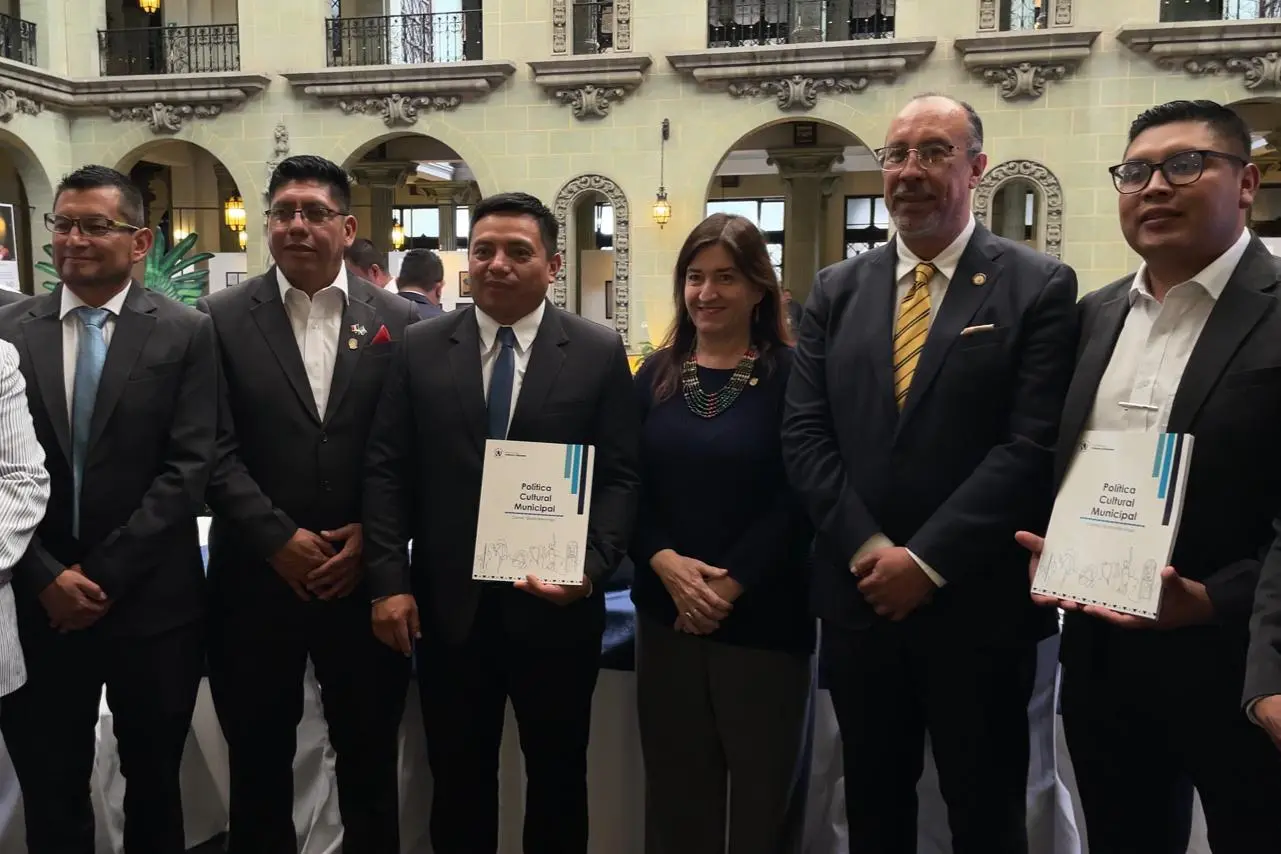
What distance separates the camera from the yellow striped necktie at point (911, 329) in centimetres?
208

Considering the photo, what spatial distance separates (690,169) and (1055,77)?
4323 millimetres

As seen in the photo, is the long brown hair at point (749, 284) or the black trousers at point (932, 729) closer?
the black trousers at point (932, 729)

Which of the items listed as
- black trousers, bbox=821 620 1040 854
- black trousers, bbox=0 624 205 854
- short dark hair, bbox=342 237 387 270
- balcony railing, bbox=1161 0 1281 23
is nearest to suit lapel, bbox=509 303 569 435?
black trousers, bbox=821 620 1040 854

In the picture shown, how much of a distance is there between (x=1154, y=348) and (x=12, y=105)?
1429cm

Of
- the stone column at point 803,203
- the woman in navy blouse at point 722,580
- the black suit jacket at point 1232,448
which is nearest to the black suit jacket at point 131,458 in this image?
the woman in navy blouse at point 722,580

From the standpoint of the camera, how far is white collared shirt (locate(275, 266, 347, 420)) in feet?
7.91

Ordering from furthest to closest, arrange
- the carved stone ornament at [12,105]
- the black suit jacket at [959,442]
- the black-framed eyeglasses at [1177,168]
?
the carved stone ornament at [12,105]
the black suit jacket at [959,442]
the black-framed eyeglasses at [1177,168]

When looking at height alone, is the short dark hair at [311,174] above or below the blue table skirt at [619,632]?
above

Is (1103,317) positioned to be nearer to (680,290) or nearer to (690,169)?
(680,290)

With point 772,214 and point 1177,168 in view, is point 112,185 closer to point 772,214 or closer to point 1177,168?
point 1177,168

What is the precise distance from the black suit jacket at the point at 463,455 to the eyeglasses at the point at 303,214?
0.38 meters

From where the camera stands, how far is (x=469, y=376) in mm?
2289

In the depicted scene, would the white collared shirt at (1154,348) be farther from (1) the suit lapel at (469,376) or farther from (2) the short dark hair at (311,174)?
(2) the short dark hair at (311,174)

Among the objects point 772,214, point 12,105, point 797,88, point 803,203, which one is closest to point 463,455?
point 797,88
